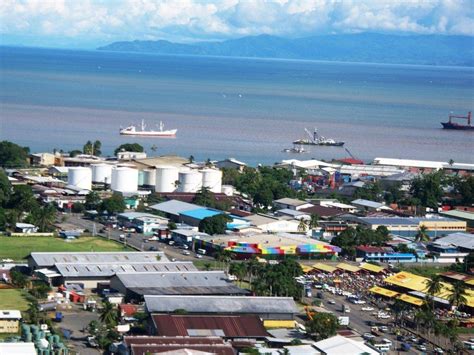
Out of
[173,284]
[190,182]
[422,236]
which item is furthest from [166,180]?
[173,284]

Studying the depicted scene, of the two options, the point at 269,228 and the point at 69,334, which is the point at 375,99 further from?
the point at 69,334

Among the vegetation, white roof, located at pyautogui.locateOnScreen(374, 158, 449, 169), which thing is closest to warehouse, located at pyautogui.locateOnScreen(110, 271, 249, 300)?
the vegetation

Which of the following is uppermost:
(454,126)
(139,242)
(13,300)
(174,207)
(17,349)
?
(17,349)

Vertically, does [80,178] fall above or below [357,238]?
above

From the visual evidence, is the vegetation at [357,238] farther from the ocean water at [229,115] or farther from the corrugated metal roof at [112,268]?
the ocean water at [229,115]

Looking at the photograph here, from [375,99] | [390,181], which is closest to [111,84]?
[375,99]

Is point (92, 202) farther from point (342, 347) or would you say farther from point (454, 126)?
point (454, 126)

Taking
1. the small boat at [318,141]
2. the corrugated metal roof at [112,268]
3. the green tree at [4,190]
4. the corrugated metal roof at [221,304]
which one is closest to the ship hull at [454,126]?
the small boat at [318,141]
